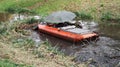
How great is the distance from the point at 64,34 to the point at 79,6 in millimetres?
9046

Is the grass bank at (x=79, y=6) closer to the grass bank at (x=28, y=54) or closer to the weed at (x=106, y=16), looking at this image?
the weed at (x=106, y=16)

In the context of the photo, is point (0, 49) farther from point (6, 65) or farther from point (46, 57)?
point (6, 65)

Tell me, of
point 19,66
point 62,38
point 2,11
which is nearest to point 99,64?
point 19,66

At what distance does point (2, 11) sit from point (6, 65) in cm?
2222

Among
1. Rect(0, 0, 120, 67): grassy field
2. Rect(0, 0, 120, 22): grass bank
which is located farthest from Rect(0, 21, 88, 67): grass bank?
Rect(0, 0, 120, 22): grass bank

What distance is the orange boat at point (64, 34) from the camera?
62.2ft

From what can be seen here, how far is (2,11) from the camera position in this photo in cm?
3225

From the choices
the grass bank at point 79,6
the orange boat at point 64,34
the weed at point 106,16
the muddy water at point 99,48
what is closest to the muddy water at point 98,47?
the muddy water at point 99,48

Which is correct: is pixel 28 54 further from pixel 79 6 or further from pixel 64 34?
pixel 79 6

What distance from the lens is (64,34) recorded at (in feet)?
66.1

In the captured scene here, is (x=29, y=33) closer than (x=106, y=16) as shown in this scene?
Yes

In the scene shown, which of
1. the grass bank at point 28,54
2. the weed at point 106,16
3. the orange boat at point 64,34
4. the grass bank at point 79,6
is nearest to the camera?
the grass bank at point 28,54

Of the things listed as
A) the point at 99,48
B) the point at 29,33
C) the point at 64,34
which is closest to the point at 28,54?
the point at 99,48

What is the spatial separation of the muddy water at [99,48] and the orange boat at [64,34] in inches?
12.2
